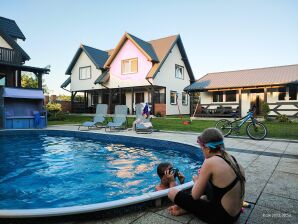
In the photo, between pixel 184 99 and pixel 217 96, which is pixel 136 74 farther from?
pixel 217 96

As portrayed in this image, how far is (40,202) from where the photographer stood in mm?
4180

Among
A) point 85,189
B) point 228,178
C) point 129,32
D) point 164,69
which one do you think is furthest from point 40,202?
point 129,32

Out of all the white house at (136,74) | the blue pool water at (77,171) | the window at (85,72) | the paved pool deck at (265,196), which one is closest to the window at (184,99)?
the white house at (136,74)

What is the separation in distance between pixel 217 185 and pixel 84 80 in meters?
26.9

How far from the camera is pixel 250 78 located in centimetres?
2016

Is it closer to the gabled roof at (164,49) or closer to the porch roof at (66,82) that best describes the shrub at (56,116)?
the gabled roof at (164,49)

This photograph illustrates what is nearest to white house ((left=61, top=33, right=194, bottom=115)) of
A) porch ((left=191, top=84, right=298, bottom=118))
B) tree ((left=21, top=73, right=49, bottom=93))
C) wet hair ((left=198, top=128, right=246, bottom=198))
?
porch ((left=191, top=84, right=298, bottom=118))

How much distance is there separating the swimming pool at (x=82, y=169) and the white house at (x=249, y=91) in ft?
43.6


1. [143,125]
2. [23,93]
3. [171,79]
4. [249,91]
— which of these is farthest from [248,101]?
[23,93]

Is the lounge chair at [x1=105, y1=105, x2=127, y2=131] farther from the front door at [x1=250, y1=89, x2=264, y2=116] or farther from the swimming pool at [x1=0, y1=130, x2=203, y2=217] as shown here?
the front door at [x1=250, y1=89, x2=264, y2=116]

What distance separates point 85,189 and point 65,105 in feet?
84.7

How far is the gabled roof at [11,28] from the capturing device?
68.0ft

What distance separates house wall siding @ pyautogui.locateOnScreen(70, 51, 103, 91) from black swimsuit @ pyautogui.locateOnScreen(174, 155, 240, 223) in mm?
24302

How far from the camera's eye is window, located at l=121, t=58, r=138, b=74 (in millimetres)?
23245
